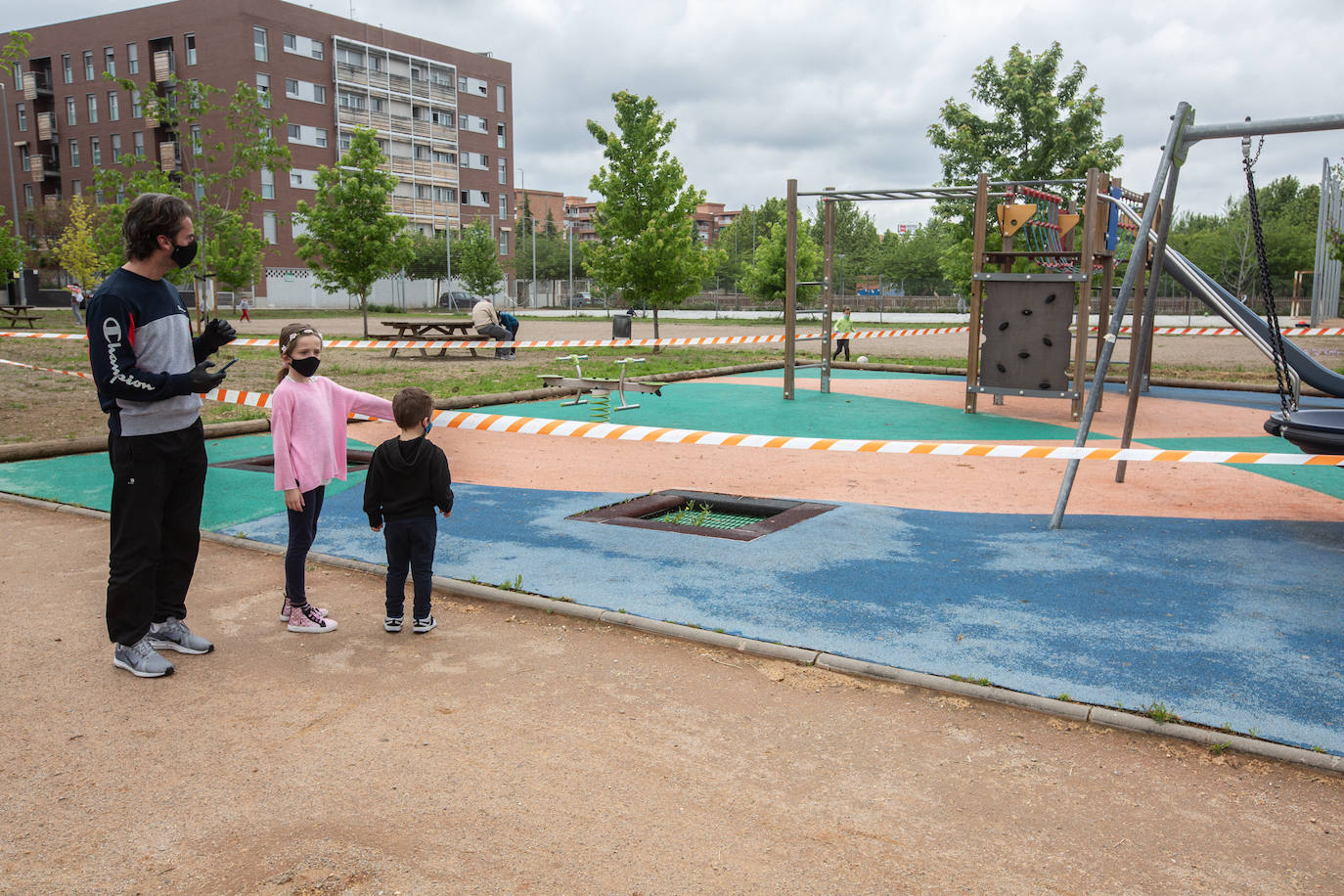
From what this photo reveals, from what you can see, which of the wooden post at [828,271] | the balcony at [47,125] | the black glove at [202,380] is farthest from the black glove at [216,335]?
the balcony at [47,125]

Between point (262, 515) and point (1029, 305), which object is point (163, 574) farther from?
point (1029, 305)

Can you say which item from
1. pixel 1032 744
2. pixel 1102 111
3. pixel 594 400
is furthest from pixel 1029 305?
pixel 1102 111

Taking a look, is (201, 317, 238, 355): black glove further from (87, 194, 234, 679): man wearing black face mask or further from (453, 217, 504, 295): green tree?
(453, 217, 504, 295): green tree

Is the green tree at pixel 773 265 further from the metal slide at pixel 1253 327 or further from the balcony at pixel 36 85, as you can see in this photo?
the balcony at pixel 36 85

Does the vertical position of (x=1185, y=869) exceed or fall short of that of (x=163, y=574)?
it falls short

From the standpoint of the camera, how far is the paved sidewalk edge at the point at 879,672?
12.9ft

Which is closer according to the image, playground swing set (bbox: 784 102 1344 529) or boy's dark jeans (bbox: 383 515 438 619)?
boy's dark jeans (bbox: 383 515 438 619)

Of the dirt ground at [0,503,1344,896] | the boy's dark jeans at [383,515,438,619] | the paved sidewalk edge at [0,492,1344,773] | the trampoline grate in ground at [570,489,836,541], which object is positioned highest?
the boy's dark jeans at [383,515,438,619]

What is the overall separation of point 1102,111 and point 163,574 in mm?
35709

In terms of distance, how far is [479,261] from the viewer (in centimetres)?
6656

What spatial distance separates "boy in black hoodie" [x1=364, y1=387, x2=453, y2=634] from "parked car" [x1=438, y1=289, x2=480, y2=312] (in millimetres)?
64904

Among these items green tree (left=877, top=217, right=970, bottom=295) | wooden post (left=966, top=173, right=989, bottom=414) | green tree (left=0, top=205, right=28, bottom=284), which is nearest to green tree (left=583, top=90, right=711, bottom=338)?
wooden post (left=966, top=173, right=989, bottom=414)

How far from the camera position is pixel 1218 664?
15.5 ft

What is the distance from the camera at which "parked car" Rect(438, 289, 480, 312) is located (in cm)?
7141
